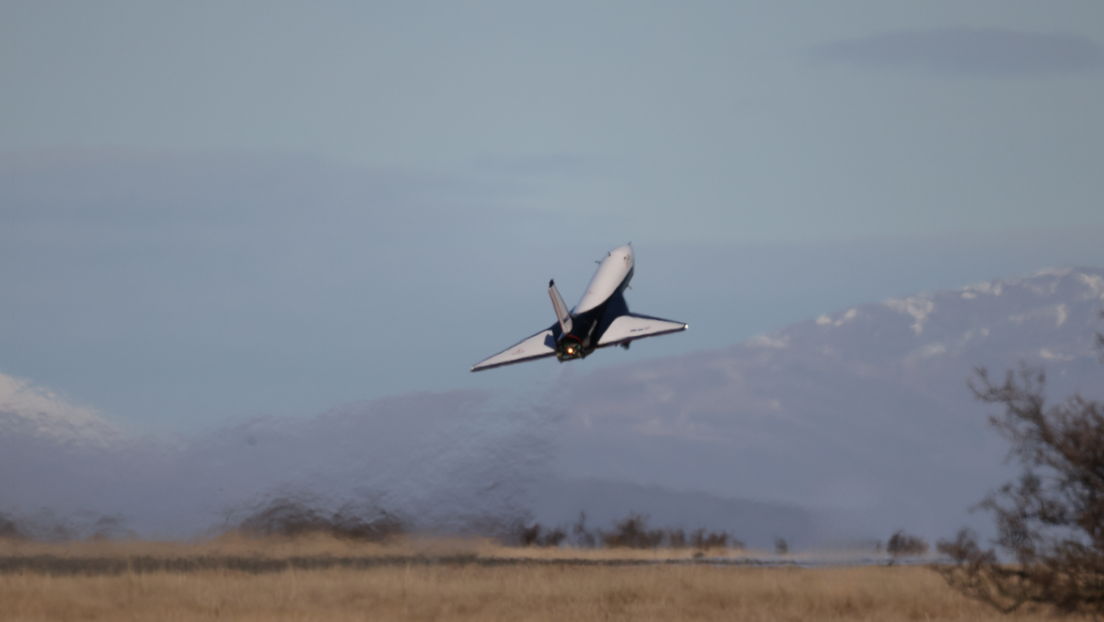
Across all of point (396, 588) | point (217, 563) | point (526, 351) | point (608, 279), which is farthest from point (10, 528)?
point (608, 279)

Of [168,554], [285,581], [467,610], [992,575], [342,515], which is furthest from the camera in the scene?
[342,515]

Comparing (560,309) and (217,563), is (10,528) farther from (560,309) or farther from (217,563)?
(560,309)

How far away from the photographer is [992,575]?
115 feet

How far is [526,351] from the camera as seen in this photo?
54.6 m

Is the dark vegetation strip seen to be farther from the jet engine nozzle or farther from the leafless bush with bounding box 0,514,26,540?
the jet engine nozzle

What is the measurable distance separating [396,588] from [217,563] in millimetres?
12671

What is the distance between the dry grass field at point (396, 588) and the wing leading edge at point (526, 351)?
33.4 feet

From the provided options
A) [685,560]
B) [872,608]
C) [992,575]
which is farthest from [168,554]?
[992,575]

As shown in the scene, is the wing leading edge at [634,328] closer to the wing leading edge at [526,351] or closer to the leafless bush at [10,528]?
the wing leading edge at [526,351]

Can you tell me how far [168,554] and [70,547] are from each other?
5483 mm

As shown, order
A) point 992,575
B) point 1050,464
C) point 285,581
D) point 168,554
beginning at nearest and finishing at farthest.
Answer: point 1050,464
point 992,575
point 285,581
point 168,554

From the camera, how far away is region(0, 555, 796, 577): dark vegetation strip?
49719 mm

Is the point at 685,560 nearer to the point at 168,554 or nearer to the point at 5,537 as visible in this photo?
the point at 168,554

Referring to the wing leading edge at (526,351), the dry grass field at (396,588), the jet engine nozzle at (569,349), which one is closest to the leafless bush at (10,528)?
the dry grass field at (396,588)
